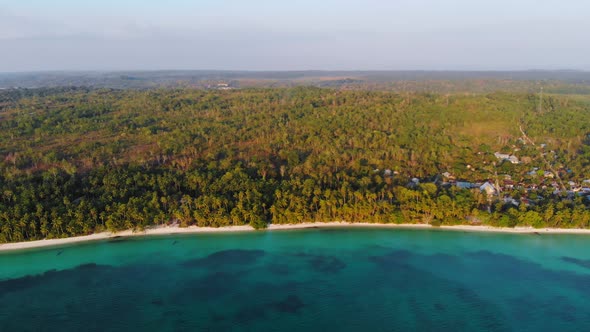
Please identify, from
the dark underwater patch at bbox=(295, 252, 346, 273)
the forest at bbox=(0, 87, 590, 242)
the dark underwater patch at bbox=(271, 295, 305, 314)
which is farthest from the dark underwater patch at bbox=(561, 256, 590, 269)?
the dark underwater patch at bbox=(271, 295, 305, 314)

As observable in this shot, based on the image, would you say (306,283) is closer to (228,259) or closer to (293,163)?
(228,259)

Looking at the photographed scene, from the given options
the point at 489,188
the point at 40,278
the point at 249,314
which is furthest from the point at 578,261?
the point at 40,278

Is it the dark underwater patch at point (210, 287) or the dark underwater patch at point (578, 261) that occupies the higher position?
the dark underwater patch at point (578, 261)

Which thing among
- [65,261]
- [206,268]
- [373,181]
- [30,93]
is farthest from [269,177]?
[30,93]

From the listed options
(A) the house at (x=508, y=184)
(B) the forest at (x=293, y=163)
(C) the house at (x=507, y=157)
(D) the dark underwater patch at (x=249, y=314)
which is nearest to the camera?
(D) the dark underwater patch at (x=249, y=314)

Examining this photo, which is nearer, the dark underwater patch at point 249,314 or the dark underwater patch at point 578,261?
the dark underwater patch at point 249,314

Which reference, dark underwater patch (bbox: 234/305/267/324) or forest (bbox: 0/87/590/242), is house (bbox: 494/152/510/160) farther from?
dark underwater patch (bbox: 234/305/267/324)

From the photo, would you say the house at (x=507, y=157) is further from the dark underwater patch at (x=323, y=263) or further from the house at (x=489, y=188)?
the dark underwater patch at (x=323, y=263)

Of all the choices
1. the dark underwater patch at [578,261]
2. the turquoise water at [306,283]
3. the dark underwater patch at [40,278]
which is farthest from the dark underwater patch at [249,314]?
the dark underwater patch at [578,261]
